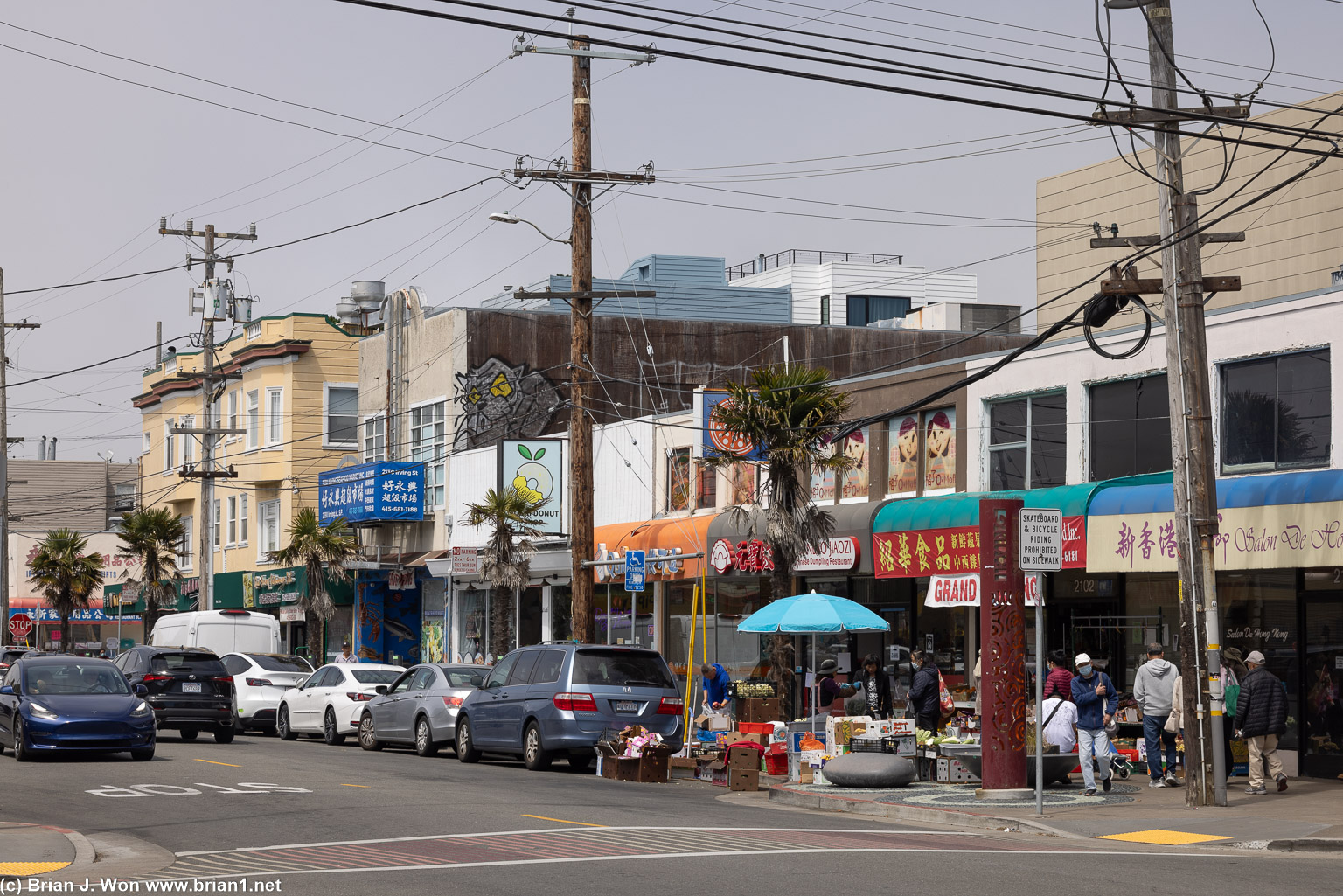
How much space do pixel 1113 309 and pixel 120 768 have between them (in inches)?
551

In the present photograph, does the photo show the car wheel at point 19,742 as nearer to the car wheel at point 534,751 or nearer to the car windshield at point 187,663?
the car windshield at point 187,663

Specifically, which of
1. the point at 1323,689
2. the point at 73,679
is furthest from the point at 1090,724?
the point at 73,679

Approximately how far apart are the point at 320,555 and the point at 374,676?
14848mm

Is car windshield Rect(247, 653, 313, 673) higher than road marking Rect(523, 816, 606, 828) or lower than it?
higher

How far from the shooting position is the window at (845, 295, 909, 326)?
53094 millimetres

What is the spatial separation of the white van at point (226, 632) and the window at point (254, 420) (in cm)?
1592

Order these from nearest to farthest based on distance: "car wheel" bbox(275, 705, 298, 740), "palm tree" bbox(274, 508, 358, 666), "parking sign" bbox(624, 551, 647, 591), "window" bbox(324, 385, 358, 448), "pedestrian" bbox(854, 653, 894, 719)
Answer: "pedestrian" bbox(854, 653, 894, 719)
"parking sign" bbox(624, 551, 647, 591)
"car wheel" bbox(275, 705, 298, 740)
"palm tree" bbox(274, 508, 358, 666)
"window" bbox(324, 385, 358, 448)

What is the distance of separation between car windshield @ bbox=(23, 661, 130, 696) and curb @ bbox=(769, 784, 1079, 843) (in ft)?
31.7

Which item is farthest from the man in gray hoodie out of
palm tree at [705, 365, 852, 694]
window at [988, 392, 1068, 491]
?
palm tree at [705, 365, 852, 694]

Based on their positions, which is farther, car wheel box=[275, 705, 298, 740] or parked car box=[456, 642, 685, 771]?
car wheel box=[275, 705, 298, 740]

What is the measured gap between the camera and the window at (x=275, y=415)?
169 feet

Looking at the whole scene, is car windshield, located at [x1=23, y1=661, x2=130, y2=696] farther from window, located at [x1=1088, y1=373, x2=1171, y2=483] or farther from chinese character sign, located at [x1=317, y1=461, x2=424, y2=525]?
chinese character sign, located at [x1=317, y1=461, x2=424, y2=525]

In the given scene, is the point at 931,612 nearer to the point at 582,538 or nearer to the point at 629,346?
the point at 582,538

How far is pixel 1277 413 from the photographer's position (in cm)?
2084
